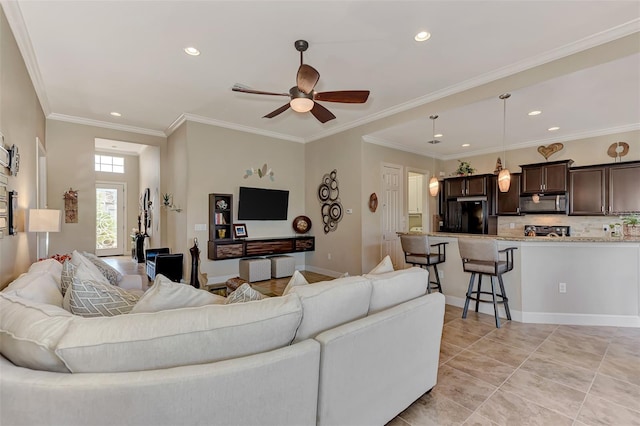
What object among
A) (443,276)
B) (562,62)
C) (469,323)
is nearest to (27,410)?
(469,323)

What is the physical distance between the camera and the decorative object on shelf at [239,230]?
5.89 m

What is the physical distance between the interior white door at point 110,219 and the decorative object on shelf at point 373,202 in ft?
25.4

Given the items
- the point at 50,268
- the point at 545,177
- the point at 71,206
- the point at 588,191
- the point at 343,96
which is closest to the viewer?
the point at 50,268

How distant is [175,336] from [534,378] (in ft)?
8.96

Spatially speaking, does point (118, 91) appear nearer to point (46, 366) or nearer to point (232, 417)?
point (46, 366)

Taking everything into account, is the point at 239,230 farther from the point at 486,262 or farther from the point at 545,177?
the point at 545,177

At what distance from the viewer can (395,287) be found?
199cm

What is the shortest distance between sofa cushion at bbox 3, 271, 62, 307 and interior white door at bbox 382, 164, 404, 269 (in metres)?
5.09

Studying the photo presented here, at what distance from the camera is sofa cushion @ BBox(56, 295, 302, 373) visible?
3.42ft

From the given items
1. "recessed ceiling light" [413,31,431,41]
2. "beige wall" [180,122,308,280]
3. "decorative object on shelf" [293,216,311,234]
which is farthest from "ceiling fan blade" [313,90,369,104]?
"decorative object on shelf" [293,216,311,234]

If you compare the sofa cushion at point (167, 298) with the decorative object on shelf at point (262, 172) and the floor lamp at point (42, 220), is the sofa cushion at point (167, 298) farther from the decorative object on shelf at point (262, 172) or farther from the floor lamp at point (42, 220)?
the decorative object on shelf at point (262, 172)

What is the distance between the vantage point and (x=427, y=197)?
7.45m

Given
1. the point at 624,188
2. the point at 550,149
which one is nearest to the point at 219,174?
the point at 550,149

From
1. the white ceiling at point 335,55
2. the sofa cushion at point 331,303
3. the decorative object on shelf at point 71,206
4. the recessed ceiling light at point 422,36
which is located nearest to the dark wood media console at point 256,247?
the white ceiling at point 335,55
